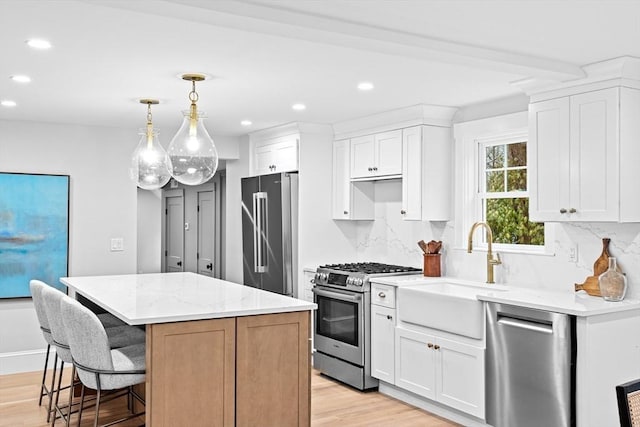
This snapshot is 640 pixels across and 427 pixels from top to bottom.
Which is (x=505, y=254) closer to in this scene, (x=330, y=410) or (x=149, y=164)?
(x=330, y=410)

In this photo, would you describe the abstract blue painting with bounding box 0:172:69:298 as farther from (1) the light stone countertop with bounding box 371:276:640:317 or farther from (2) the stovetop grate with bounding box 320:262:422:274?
(1) the light stone countertop with bounding box 371:276:640:317

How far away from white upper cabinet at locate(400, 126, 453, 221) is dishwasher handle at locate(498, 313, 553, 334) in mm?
1364

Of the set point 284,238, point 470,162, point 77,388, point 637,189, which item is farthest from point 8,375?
point 637,189

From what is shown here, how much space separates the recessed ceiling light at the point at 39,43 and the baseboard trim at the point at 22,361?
136 inches

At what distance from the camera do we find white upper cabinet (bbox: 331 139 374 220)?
571cm

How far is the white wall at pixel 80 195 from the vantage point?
557 cm

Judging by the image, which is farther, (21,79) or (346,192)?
(346,192)

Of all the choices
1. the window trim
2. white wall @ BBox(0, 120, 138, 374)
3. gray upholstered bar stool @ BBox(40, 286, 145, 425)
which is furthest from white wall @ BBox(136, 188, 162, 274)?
the window trim

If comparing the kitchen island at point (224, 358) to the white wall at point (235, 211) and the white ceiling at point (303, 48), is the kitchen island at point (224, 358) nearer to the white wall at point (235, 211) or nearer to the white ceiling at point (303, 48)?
the white ceiling at point (303, 48)

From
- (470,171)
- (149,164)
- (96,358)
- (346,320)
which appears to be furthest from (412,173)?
(96,358)

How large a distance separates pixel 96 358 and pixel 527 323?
2426mm

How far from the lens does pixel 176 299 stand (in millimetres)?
3678

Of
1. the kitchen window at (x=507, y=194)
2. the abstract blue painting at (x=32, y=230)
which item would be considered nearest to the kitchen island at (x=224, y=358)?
the kitchen window at (x=507, y=194)

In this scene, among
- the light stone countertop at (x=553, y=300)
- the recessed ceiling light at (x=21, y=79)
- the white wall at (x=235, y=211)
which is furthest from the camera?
the white wall at (x=235, y=211)
